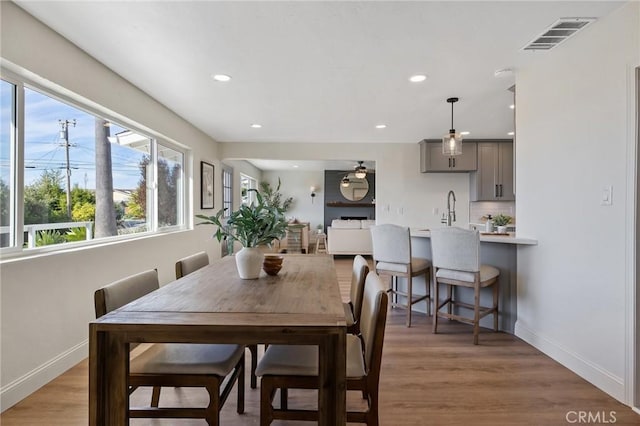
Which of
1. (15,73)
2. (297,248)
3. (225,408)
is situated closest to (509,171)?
(297,248)

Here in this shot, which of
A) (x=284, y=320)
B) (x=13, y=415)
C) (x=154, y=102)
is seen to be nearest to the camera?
(x=284, y=320)

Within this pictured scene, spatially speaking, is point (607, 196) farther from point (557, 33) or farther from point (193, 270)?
point (193, 270)

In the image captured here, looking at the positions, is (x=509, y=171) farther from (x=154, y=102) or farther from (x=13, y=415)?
(x=13, y=415)

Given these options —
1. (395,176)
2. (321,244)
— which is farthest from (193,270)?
(321,244)

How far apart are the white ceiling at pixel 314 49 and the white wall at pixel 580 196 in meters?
0.25

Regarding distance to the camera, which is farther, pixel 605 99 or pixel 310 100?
pixel 310 100

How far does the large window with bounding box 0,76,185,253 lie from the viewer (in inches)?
76.6

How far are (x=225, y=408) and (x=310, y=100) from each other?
9.36ft

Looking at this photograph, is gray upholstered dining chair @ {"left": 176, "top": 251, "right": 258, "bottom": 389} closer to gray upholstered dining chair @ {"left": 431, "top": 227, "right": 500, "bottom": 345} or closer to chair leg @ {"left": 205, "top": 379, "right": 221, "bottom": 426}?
chair leg @ {"left": 205, "top": 379, "right": 221, "bottom": 426}

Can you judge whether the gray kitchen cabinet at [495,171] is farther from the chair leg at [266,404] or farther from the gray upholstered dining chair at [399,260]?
the chair leg at [266,404]

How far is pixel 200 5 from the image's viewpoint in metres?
1.83

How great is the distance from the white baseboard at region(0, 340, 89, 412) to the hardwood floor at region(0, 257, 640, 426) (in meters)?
0.04

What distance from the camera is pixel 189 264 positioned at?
213cm

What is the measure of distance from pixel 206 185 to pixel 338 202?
249 inches
